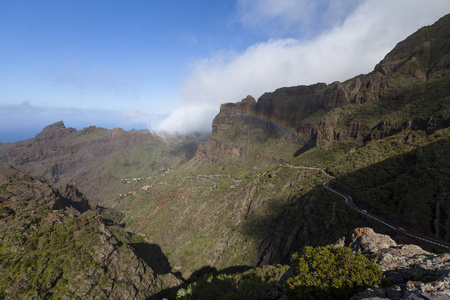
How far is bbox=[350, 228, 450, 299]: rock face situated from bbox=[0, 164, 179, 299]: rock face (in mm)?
57263

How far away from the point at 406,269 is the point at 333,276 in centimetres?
722

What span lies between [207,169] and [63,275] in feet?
480

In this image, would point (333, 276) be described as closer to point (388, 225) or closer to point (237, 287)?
point (237, 287)

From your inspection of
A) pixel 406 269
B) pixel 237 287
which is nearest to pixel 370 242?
pixel 406 269

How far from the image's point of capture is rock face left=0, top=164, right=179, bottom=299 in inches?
1697

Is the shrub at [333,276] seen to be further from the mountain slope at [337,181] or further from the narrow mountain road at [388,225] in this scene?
the mountain slope at [337,181]

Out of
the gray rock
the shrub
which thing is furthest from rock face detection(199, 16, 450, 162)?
the shrub

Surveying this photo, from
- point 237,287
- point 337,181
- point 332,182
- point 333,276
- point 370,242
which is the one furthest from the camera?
point 332,182

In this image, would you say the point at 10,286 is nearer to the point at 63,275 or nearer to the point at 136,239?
the point at 63,275

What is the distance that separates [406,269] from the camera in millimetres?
18109

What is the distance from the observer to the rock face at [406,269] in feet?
39.9

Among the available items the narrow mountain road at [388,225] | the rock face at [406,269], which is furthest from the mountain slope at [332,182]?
the rock face at [406,269]

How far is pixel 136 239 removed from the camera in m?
116

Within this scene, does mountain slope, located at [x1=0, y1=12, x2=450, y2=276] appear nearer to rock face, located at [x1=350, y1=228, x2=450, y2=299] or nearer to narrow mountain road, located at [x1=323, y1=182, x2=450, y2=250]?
narrow mountain road, located at [x1=323, y1=182, x2=450, y2=250]
